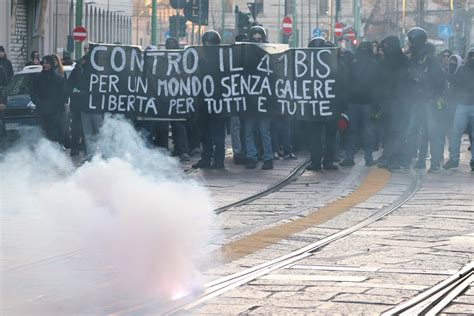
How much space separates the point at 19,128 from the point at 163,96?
5.02 meters

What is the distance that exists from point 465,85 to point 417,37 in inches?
37.8

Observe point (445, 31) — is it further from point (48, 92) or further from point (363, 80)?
point (363, 80)

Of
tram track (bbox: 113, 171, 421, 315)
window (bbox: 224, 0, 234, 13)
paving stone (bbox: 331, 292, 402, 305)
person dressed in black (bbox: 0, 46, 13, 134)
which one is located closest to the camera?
tram track (bbox: 113, 171, 421, 315)

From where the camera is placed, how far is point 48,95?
19.9m

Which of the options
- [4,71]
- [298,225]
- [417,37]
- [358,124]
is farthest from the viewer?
[4,71]

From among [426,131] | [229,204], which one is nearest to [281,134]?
[426,131]

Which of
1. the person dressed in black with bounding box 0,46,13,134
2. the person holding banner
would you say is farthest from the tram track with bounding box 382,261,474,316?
the person dressed in black with bounding box 0,46,13,134

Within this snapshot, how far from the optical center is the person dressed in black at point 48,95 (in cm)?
1989

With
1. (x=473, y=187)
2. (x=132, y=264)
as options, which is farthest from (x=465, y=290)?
(x=473, y=187)

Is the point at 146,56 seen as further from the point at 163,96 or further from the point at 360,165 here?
the point at 360,165

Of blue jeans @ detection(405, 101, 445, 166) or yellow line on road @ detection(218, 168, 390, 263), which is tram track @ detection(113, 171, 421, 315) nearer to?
yellow line on road @ detection(218, 168, 390, 263)

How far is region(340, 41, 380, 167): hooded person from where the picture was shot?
18.6m

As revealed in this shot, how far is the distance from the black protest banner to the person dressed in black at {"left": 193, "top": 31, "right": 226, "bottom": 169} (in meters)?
0.13

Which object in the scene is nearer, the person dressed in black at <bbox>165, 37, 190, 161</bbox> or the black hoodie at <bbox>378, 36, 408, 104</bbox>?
the black hoodie at <bbox>378, 36, 408, 104</bbox>
